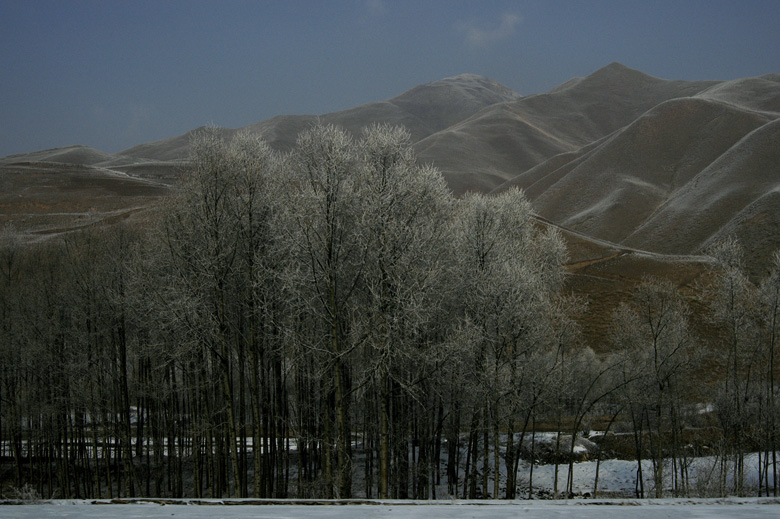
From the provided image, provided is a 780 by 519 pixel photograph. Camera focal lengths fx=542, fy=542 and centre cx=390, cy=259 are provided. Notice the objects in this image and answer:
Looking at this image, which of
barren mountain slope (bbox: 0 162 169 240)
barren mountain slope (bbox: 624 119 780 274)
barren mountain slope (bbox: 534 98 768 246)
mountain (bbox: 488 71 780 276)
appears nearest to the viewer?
barren mountain slope (bbox: 624 119 780 274)

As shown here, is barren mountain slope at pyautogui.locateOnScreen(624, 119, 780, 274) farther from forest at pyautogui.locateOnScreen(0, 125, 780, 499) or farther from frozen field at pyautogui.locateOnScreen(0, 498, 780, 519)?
frozen field at pyautogui.locateOnScreen(0, 498, 780, 519)

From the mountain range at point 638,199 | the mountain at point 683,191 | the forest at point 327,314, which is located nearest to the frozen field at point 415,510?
the forest at point 327,314

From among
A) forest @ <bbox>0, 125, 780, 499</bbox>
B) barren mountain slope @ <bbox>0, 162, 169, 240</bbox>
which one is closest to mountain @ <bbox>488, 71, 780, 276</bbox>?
forest @ <bbox>0, 125, 780, 499</bbox>

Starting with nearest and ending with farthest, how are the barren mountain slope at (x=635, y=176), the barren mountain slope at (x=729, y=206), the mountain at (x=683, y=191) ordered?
the barren mountain slope at (x=729, y=206) < the mountain at (x=683, y=191) < the barren mountain slope at (x=635, y=176)

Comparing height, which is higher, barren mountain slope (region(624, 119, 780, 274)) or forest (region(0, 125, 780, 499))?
barren mountain slope (region(624, 119, 780, 274))

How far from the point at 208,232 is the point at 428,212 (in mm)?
9430

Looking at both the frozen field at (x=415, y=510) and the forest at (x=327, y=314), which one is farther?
the forest at (x=327, y=314)

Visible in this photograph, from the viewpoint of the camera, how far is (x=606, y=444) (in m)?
45.2

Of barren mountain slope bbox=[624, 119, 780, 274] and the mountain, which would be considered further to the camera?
the mountain

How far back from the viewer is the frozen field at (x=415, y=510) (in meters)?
6.05

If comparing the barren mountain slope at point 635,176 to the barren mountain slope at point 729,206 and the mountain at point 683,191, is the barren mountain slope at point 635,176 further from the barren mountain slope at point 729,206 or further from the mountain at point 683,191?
the barren mountain slope at point 729,206

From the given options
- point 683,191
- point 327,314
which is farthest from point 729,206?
point 327,314

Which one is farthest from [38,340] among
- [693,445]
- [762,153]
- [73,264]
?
[762,153]

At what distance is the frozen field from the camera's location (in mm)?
6047
